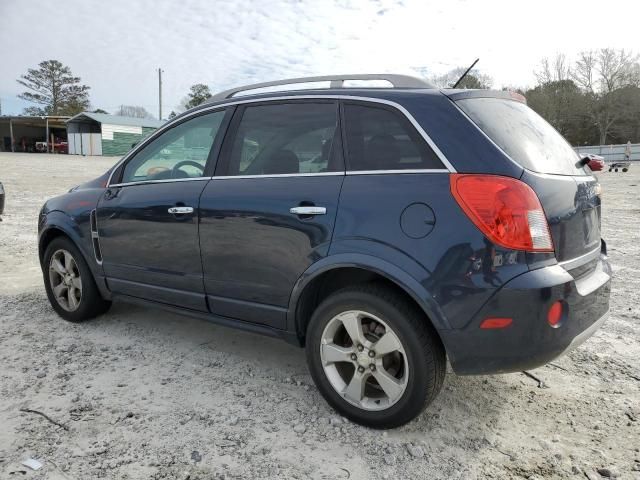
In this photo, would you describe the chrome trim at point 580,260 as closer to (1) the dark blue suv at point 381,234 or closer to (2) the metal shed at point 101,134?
(1) the dark blue suv at point 381,234

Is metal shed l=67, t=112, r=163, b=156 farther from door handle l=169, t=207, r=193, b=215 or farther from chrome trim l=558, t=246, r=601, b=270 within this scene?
chrome trim l=558, t=246, r=601, b=270

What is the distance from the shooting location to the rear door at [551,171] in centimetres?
240

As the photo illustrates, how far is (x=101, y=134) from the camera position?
44844mm

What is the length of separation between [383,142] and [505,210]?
0.75m

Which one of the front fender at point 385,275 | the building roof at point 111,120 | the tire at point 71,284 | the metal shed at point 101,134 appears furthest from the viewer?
the metal shed at point 101,134

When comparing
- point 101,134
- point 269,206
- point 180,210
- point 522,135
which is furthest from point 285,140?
point 101,134

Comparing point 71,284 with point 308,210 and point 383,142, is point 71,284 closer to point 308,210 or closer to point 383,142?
point 308,210

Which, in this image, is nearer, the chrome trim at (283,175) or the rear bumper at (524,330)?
the rear bumper at (524,330)

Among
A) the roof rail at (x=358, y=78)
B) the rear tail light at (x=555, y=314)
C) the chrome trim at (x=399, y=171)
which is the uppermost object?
the roof rail at (x=358, y=78)

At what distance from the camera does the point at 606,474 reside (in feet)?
7.60

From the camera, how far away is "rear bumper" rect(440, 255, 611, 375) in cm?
224

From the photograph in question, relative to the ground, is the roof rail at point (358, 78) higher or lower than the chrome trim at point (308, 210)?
higher

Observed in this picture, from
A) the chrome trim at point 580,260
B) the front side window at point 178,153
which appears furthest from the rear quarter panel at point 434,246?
the front side window at point 178,153

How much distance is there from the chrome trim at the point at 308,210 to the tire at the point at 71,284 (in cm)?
217
